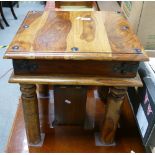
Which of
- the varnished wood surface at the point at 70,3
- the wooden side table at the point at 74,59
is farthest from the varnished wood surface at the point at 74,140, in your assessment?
the varnished wood surface at the point at 70,3

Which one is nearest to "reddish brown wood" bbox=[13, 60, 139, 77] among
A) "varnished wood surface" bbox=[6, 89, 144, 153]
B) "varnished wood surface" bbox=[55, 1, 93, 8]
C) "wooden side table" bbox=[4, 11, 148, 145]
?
"wooden side table" bbox=[4, 11, 148, 145]

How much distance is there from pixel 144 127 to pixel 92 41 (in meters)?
0.39

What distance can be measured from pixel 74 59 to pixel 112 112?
0.30 meters

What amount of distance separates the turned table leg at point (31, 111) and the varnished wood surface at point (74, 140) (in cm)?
6

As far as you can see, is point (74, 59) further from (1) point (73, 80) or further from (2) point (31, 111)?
(2) point (31, 111)

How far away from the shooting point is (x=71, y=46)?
2.31 ft

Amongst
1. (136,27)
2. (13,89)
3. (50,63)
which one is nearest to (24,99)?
(50,63)

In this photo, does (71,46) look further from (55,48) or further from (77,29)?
(77,29)

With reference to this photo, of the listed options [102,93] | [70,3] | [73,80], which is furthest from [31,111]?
[70,3]

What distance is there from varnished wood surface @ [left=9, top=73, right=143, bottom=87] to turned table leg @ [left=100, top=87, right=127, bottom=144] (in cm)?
4

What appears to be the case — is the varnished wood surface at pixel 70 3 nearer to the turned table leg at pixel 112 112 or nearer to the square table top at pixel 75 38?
the square table top at pixel 75 38

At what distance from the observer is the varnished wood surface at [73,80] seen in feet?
2.28

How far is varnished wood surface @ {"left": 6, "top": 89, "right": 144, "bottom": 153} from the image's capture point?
3.08ft

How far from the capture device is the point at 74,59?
2.16 ft
